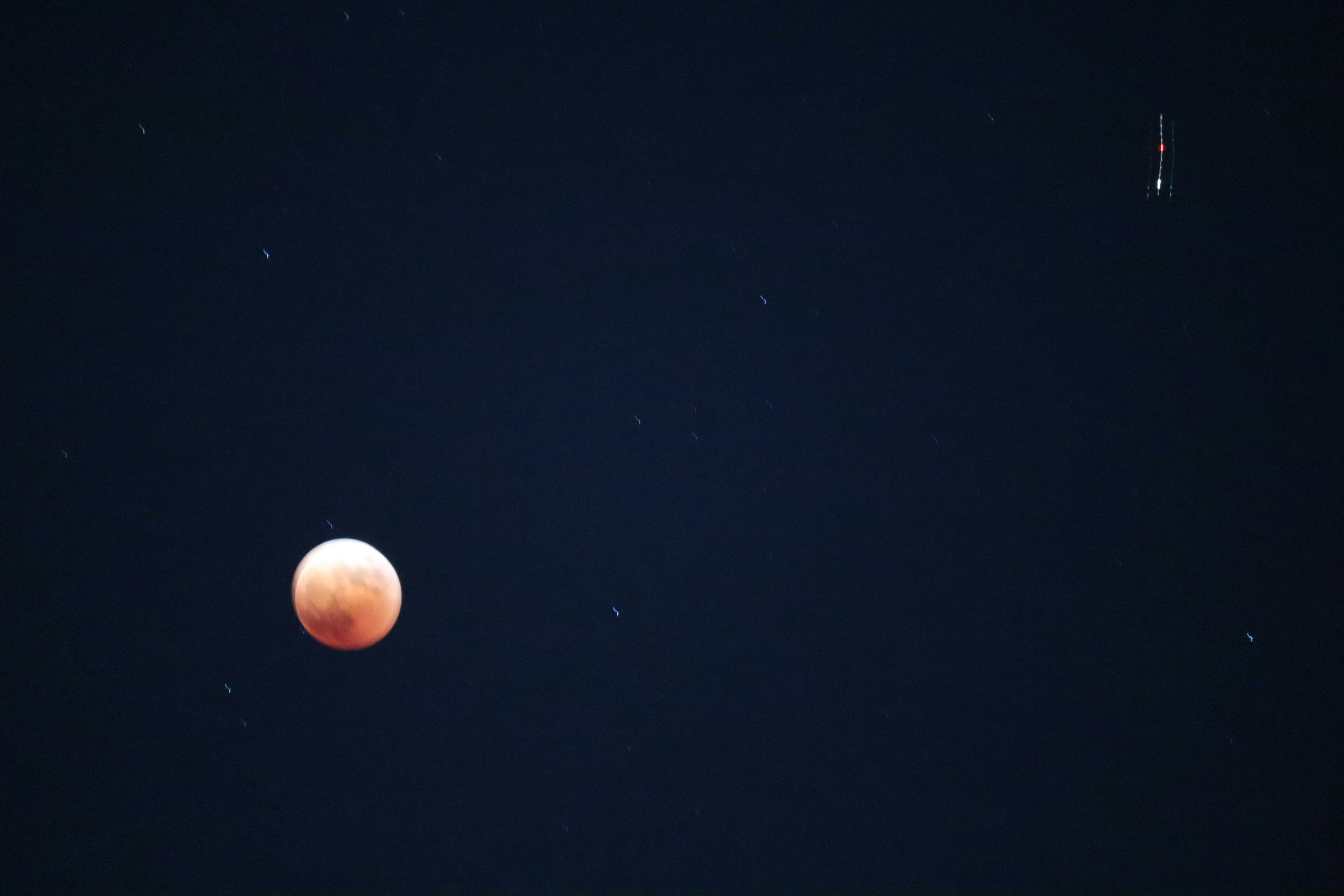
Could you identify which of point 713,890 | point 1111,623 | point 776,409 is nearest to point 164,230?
point 776,409

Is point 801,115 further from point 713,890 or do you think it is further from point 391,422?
point 713,890

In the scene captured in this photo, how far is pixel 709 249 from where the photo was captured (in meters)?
4.38

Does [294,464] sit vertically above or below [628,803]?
above

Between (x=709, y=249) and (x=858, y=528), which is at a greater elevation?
(x=709, y=249)

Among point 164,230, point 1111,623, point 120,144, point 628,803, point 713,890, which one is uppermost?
point 120,144

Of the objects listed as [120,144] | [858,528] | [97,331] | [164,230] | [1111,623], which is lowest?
[1111,623]

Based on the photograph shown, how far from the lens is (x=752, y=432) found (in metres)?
4.36

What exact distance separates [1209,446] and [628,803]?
2807 mm

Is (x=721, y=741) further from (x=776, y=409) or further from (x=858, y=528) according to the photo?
(x=776, y=409)

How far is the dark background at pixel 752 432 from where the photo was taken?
4266mm

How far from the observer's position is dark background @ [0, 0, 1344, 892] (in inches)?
168

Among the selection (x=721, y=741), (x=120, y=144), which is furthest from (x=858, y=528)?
(x=120, y=144)

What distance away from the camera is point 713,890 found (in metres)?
4.35

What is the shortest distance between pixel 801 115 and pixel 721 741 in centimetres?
259
